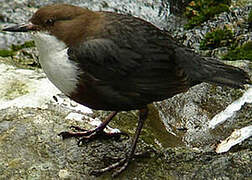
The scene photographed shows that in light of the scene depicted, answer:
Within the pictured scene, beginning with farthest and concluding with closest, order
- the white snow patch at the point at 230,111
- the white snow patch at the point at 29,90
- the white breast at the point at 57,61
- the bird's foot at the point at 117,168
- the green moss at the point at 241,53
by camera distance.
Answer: the green moss at the point at 241,53 < the white snow patch at the point at 230,111 < the white snow patch at the point at 29,90 < the bird's foot at the point at 117,168 < the white breast at the point at 57,61

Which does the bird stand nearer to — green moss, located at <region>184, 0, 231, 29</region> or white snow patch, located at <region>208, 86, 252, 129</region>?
white snow patch, located at <region>208, 86, 252, 129</region>

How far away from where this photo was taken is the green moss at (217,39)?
246 inches

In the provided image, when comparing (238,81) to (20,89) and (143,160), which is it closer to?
(143,160)

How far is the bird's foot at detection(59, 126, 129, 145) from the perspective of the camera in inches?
141

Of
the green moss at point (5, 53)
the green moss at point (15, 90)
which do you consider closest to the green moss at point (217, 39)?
the green moss at point (5, 53)

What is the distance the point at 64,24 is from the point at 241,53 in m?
3.38

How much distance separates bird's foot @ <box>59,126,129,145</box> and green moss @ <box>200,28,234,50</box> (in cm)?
296

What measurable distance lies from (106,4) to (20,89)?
157 inches

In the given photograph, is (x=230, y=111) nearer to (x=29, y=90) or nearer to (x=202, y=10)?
(x=29, y=90)

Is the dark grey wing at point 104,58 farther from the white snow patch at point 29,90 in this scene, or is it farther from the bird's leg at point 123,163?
the white snow patch at point 29,90

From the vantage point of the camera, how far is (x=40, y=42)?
300 centimetres

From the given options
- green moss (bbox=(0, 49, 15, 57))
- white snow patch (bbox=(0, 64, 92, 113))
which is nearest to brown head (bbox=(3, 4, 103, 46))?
white snow patch (bbox=(0, 64, 92, 113))

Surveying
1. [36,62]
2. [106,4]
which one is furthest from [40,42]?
[106,4]

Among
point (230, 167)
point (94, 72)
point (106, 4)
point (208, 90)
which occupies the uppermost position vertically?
point (94, 72)
